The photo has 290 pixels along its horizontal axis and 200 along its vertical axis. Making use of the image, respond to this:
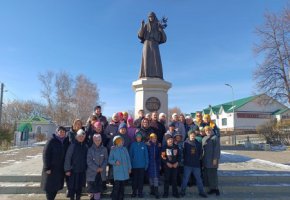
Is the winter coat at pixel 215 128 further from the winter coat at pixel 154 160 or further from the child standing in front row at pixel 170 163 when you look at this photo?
the winter coat at pixel 154 160

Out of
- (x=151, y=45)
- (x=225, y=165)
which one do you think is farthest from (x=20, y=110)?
(x=225, y=165)

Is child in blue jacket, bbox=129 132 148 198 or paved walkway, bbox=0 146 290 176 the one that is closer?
child in blue jacket, bbox=129 132 148 198

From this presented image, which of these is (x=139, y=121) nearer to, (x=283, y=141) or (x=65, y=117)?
(x=283, y=141)

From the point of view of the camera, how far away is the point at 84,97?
1615 inches

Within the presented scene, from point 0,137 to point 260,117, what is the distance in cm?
4523

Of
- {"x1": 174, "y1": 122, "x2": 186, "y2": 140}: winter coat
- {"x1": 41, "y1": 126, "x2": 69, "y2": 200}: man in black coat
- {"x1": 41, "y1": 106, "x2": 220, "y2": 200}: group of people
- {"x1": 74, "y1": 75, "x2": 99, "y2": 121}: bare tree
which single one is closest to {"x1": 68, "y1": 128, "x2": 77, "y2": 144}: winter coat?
{"x1": 41, "y1": 106, "x2": 220, "y2": 200}: group of people

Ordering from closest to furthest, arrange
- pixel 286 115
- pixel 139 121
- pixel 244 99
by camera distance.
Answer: pixel 139 121 → pixel 286 115 → pixel 244 99

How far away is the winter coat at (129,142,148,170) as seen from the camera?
676 centimetres

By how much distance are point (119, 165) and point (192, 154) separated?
6.00ft

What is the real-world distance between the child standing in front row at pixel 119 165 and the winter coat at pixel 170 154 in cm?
89

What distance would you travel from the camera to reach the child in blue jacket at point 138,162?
267 inches

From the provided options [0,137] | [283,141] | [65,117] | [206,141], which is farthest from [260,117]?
[206,141]

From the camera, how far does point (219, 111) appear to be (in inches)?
2378

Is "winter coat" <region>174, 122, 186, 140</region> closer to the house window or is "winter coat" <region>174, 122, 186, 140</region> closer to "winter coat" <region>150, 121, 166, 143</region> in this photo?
"winter coat" <region>150, 121, 166, 143</region>
